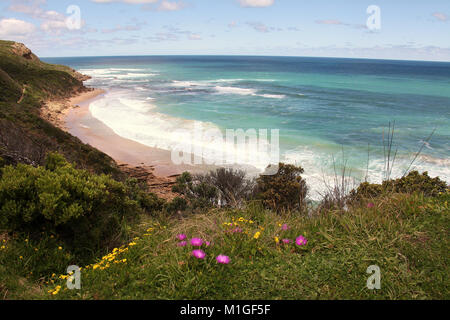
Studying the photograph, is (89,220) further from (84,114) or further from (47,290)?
(84,114)

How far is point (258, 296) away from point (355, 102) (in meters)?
41.4

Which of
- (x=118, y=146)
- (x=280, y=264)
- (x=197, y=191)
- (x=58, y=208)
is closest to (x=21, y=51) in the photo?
(x=118, y=146)

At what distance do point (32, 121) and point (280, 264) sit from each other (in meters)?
17.8

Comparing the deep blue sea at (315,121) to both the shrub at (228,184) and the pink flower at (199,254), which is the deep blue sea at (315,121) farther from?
the pink flower at (199,254)

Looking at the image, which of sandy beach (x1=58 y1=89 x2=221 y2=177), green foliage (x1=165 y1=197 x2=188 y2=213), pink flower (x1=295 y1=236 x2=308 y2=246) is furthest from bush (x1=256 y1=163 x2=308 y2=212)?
sandy beach (x1=58 y1=89 x2=221 y2=177)

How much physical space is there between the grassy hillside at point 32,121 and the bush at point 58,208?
15.4 ft

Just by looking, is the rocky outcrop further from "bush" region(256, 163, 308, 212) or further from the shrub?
"bush" region(256, 163, 308, 212)

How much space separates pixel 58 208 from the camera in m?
4.08

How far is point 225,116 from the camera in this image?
99.3ft

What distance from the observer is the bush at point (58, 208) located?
402cm

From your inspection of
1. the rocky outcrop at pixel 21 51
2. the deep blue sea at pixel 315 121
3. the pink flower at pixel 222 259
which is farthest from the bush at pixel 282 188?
the rocky outcrop at pixel 21 51

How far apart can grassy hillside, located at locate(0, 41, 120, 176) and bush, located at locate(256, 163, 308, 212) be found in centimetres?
576

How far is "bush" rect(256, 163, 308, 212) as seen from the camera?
9266 millimetres
